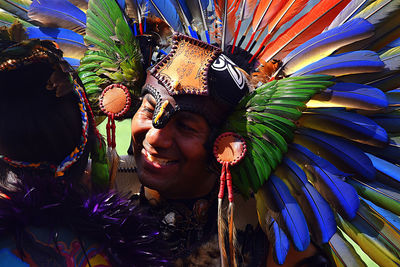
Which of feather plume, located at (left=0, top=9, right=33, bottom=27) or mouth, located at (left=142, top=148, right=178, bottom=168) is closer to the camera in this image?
mouth, located at (left=142, top=148, right=178, bottom=168)

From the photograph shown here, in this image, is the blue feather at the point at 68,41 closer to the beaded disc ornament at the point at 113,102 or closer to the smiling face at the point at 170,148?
the beaded disc ornament at the point at 113,102

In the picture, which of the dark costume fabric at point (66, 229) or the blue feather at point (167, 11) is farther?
the blue feather at point (167, 11)

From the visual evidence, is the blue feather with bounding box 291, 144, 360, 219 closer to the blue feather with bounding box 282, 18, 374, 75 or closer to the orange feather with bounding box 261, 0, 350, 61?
the blue feather with bounding box 282, 18, 374, 75

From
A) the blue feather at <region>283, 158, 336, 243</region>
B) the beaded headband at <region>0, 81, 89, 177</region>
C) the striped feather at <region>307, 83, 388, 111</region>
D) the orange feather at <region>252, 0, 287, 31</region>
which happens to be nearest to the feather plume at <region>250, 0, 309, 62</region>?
the orange feather at <region>252, 0, 287, 31</region>

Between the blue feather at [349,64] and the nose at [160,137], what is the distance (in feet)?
2.28

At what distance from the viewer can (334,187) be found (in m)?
1.94

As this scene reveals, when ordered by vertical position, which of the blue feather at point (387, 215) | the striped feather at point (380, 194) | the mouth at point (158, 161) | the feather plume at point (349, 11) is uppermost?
the feather plume at point (349, 11)

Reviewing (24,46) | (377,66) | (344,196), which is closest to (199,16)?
(377,66)

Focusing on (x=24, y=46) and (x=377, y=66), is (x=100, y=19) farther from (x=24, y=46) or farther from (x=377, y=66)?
(x=377, y=66)

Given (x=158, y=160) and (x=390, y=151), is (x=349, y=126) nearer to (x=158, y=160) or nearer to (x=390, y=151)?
(x=390, y=151)

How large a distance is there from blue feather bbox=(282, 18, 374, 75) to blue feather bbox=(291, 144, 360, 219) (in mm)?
467

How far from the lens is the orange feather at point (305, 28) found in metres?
2.34

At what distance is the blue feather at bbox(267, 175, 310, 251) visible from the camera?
193 centimetres

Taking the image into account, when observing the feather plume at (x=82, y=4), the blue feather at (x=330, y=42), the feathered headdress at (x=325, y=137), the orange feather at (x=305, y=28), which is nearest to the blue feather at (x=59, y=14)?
the feather plume at (x=82, y=4)
